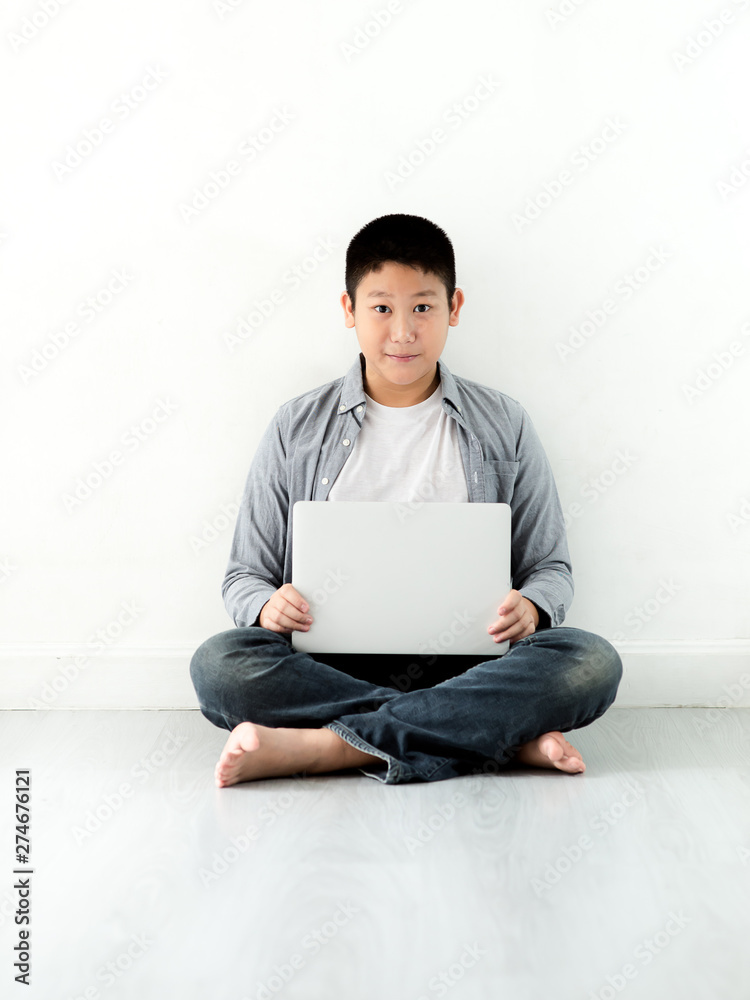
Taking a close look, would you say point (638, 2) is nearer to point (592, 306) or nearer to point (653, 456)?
point (592, 306)

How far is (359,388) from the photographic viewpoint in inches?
60.5

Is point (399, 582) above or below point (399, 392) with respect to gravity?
below

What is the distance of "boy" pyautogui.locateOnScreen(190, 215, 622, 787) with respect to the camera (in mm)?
1225
